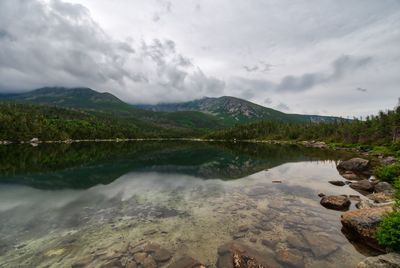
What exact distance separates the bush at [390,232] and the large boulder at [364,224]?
4.63ft

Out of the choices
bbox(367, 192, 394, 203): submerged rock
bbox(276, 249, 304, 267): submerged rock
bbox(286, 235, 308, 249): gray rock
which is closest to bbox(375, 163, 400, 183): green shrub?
bbox(367, 192, 394, 203): submerged rock

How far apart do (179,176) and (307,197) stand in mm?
26946

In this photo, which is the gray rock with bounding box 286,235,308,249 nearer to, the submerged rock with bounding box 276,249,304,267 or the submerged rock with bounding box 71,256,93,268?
the submerged rock with bounding box 276,249,304,267

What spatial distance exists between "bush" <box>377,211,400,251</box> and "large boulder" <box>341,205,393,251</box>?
4.63 feet

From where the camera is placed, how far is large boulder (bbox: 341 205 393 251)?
18.1 metres

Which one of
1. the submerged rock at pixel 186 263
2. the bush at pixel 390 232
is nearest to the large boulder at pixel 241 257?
the submerged rock at pixel 186 263

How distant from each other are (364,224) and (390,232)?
3501 millimetres

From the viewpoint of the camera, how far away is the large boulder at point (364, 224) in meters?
18.1

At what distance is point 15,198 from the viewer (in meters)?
32.5

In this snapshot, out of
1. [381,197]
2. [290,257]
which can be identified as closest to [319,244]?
[290,257]

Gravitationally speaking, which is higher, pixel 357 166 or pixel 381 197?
pixel 357 166

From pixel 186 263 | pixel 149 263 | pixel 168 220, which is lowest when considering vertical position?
pixel 168 220

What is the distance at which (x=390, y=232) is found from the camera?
50.9 feet

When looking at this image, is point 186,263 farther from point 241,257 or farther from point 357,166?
point 357,166
